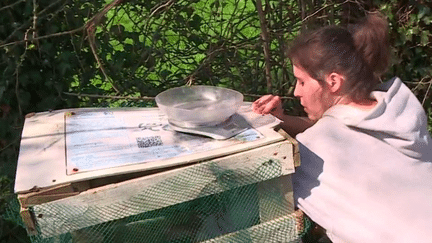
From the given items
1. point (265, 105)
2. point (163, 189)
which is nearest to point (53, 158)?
point (163, 189)

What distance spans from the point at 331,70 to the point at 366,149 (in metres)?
0.32

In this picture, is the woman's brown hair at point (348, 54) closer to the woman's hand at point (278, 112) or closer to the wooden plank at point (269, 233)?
the woman's hand at point (278, 112)

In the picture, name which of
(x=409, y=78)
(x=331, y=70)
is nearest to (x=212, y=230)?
(x=331, y=70)

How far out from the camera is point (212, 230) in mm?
1674

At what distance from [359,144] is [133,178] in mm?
744

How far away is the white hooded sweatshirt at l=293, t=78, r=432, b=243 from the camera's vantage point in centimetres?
171

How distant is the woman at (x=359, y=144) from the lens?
1.71 metres

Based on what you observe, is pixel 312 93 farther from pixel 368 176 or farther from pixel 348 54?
pixel 368 176

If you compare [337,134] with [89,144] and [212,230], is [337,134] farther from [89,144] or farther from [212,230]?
[89,144]

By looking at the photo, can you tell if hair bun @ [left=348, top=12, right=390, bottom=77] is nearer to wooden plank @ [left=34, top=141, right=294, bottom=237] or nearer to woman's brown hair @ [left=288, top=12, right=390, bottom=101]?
woman's brown hair @ [left=288, top=12, right=390, bottom=101]

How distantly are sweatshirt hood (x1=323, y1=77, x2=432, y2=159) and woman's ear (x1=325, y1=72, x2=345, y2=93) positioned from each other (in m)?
0.08

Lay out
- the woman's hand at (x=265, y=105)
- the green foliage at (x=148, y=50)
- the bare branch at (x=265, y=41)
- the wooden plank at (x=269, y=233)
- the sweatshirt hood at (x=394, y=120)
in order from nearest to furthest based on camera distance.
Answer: the wooden plank at (x=269, y=233)
the sweatshirt hood at (x=394, y=120)
the woman's hand at (x=265, y=105)
the green foliage at (x=148, y=50)
the bare branch at (x=265, y=41)

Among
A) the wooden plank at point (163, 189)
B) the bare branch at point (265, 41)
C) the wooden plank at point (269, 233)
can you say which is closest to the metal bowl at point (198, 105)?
the wooden plank at point (163, 189)

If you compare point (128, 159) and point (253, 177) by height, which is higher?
point (128, 159)
